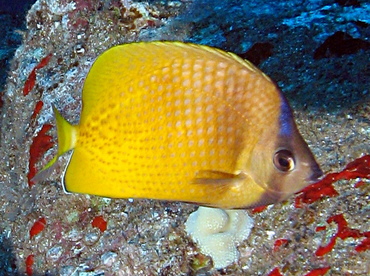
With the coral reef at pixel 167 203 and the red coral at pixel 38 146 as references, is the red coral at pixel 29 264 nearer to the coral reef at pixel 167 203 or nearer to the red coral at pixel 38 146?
the coral reef at pixel 167 203

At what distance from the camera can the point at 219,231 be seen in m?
2.72

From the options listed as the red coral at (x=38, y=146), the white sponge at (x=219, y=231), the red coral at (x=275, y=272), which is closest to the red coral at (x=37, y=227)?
the red coral at (x=38, y=146)

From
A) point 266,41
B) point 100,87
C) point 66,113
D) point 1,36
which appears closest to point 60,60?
point 66,113

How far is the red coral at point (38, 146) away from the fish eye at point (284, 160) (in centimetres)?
244

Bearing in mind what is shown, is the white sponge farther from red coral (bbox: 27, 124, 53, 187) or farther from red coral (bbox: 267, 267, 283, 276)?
red coral (bbox: 27, 124, 53, 187)

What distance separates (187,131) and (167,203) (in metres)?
1.25

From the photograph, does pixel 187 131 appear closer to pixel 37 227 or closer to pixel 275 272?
pixel 275 272

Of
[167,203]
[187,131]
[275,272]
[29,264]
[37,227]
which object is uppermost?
[187,131]

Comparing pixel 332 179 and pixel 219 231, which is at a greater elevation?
pixel 332 179

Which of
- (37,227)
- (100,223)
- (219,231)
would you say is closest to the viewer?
(219,231)

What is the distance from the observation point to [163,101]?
1.71m

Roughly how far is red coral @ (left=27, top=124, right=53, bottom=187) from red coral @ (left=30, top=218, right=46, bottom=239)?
1.23 feet

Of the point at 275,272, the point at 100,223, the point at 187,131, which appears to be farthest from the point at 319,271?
the point at 100,223

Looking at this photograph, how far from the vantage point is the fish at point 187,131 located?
63.9 inches
